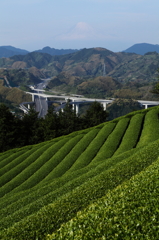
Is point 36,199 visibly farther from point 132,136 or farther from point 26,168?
point 132,136

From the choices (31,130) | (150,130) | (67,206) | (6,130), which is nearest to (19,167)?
(150,130)

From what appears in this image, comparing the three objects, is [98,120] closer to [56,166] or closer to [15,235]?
[56,166]

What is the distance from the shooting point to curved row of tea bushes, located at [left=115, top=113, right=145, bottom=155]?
147ft

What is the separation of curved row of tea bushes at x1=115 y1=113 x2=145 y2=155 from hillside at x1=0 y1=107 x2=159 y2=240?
→ 20 centimetres

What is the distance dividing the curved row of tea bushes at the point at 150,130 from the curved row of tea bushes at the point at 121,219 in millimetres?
26594

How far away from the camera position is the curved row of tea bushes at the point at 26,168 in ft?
133

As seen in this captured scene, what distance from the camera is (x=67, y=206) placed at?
18.9 m

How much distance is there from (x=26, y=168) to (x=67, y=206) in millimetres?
29413

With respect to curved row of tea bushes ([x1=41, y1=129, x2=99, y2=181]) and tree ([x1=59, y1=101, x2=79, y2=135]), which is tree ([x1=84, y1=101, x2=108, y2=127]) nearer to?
tree ([x1=59, y1=101, x2=79, y2=135])

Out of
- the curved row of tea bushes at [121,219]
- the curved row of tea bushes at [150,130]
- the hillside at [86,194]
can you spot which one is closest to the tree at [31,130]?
the hillside at [86,194]

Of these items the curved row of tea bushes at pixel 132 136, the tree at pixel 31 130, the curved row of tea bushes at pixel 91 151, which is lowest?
the tree at pixel 31 130

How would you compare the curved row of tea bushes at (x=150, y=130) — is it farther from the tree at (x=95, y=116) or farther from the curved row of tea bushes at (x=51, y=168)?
the tree at (x=95, y=116)

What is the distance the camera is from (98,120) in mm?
96688

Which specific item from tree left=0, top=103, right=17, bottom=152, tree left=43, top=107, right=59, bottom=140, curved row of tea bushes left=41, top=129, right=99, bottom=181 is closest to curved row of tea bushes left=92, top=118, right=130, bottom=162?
curved row of tea bushes left=41, top=129, right=99, bottom=181
